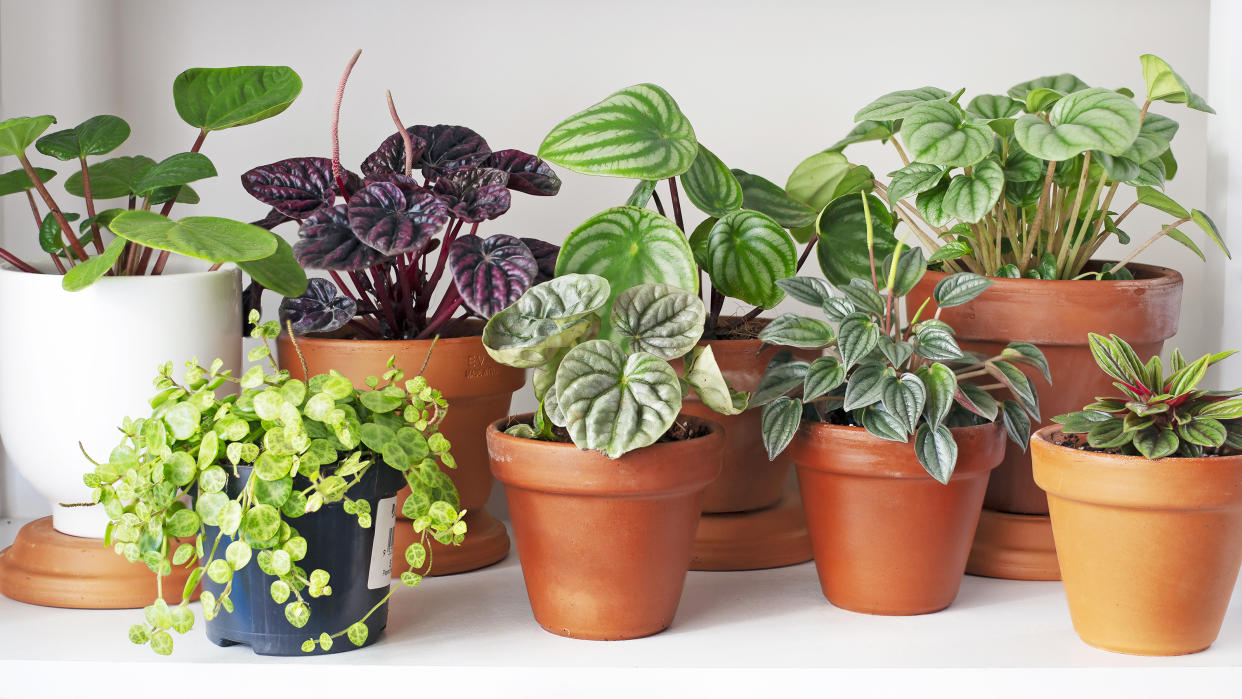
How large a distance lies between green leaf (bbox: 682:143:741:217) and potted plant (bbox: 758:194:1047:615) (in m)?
0.13

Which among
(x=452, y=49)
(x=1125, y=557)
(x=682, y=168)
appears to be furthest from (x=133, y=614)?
(x=1125, y=557)

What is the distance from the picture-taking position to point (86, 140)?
1.16m

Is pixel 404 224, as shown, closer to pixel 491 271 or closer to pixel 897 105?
pixel 491 271

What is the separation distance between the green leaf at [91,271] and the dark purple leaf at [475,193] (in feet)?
1.04

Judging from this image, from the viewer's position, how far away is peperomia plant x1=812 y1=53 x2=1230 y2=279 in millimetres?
1071

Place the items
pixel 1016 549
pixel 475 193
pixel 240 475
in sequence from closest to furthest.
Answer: pixel 240 475 < pixel 475 193 < pixel 1016 549

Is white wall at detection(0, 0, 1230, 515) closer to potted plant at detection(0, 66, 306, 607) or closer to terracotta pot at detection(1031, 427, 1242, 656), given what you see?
potted plant at detection(0, 66, 306, 607)

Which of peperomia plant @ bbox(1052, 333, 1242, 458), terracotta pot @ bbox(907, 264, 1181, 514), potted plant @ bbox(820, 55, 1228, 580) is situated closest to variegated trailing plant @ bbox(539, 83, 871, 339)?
potted plant @ bbox(820, 55, 1228, 580)

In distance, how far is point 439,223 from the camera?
1.06 meters

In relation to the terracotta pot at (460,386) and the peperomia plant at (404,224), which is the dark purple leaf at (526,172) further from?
the terracotta pot at (460,386)

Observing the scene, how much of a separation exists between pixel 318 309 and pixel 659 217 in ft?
1.28

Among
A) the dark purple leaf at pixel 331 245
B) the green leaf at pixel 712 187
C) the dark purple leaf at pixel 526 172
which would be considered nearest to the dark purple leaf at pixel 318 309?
Result: the dark purple leaf at pixel 331 245

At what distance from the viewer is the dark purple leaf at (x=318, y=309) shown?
117 cm

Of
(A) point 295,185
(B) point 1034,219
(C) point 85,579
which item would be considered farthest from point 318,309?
(B) point 1034,219
